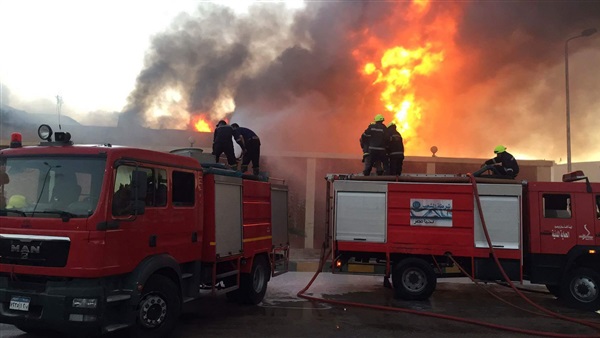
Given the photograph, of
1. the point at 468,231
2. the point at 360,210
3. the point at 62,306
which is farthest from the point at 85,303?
the point at 468,231

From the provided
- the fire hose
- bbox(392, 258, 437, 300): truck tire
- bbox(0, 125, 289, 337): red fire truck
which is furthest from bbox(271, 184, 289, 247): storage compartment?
bbox(0, 125, 289, 337): red fire truck

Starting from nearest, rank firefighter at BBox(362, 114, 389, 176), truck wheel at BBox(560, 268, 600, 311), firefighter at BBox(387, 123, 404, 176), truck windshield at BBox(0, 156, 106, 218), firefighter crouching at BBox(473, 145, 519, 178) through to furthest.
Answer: truck windshield at BBox(0, 156, 106, 218)
truck wheel at BBox(560, 268, 600, 311)
firefighter crouching at BBox(473, 145, 519, 178)
firefighter at BBox(362, 114, 389, 176)
firefighter at BBox(387, 123, 404, 176)

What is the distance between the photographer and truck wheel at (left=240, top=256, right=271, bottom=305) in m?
7.12

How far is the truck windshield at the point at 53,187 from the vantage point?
4.41 meters

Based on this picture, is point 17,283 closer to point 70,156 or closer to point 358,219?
point 70,156

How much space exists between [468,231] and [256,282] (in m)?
3.93

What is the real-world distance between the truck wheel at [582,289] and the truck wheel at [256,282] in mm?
5176

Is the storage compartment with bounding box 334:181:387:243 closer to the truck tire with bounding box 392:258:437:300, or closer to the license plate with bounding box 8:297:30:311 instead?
the truck tire with bounding box 392:258:437:300

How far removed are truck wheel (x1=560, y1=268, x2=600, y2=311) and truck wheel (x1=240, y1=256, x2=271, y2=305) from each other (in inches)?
204

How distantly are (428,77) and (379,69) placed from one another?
2.12 metres

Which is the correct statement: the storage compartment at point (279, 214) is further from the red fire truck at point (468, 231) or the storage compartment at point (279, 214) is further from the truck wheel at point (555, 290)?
the truck wheel at point (555, 290)

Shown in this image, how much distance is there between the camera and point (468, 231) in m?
7.92

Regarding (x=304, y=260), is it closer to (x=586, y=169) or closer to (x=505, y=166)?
(x=505, y=166)

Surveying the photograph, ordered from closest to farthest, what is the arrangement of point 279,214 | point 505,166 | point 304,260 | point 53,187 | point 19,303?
point 19,303 < point 53,187 < point 279,214 < point 505,166 < point 304,260
